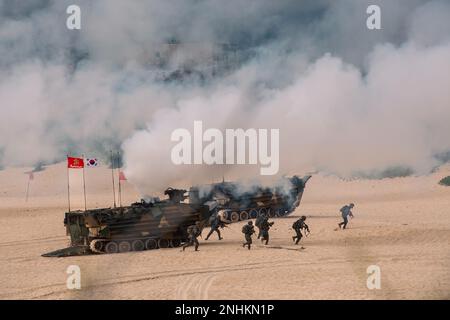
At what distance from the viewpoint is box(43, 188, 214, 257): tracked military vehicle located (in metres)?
23.1

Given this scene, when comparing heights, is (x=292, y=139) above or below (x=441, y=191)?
above

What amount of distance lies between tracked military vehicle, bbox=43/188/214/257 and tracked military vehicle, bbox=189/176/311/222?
29.1ft

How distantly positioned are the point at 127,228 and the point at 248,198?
12380 millimetres

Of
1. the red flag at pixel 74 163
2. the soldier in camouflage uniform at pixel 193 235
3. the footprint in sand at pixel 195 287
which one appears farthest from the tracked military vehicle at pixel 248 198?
the footprint in sand at pixel 195 287

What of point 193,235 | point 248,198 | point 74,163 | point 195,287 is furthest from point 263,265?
point 248,198

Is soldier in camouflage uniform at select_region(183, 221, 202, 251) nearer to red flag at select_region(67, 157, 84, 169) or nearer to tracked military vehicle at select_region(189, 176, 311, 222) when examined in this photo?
red flag at select_region(67, 157, 84, 169)

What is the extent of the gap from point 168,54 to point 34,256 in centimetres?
10025

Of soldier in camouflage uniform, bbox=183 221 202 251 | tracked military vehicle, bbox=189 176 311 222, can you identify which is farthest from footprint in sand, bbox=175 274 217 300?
tracked military vehicle, bbox=189 176 311 222

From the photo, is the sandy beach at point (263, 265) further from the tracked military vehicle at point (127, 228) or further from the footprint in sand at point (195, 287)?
the tracked military vehicle at point (127, 228)

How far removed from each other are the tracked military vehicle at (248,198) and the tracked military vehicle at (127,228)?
888 centimetres

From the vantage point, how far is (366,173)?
63344 millimetres
